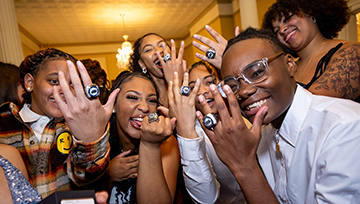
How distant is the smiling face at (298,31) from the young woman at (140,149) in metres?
1.40

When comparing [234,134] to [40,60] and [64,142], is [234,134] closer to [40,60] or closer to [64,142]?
[64,142]

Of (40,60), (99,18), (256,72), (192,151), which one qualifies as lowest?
(192,151)

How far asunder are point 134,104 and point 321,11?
207 centimetres

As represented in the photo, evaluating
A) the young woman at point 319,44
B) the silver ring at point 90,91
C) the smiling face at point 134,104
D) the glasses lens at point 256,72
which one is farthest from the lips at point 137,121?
the young woman at point 319,44

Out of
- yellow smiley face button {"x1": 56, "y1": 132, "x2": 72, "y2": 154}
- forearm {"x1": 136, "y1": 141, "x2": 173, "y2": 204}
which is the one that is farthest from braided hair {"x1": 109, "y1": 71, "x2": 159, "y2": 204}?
yellow smiley face button {"x1": 56, "y1": 132, "x2": 72, "y2": 154}

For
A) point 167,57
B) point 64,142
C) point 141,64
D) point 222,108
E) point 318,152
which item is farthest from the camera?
point 141,64

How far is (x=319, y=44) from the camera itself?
2.15 meters

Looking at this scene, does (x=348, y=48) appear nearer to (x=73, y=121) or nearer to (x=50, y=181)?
(x=73, y=121)

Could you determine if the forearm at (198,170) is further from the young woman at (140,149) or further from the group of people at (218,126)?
the young woman at (140,149)

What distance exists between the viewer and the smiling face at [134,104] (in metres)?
2.03

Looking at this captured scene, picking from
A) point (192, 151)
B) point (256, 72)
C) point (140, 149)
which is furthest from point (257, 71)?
point (140, 149)

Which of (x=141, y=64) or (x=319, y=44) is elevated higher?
(x=141, y=64)

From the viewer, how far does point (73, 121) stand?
1.25 meters

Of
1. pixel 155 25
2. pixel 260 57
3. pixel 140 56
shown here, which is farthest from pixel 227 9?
pixel 260 57
